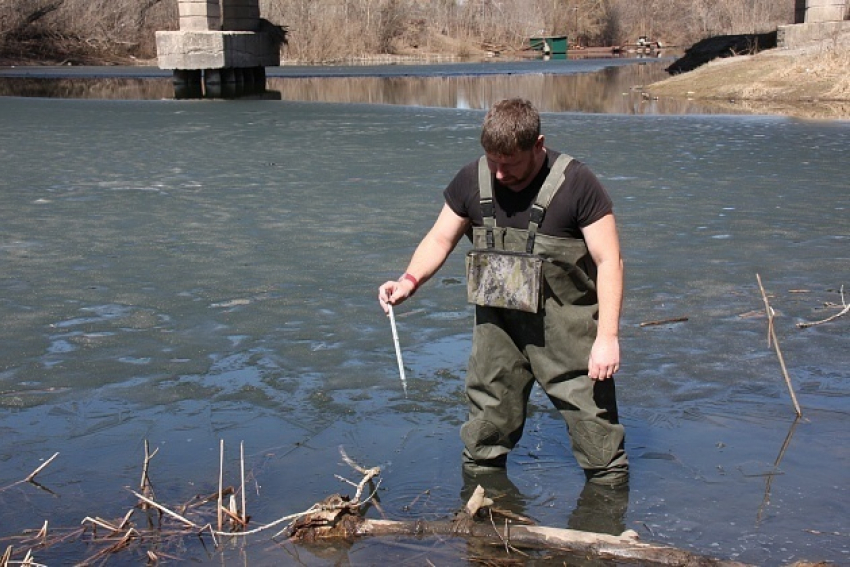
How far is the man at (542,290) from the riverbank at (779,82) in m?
20.3

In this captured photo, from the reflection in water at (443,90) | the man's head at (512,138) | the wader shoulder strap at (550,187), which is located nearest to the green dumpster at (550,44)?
the reflection in water at (443,90)

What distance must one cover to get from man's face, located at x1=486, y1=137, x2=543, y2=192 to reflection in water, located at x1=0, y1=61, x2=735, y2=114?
2083 cm

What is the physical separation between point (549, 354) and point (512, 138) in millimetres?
914

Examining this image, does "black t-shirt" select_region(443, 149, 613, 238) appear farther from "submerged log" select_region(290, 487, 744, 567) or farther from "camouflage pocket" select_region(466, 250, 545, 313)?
"submerged log" select_region(290, 487, 744, 567)

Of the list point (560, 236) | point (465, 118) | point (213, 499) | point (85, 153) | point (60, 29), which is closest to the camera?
point (560, 236)

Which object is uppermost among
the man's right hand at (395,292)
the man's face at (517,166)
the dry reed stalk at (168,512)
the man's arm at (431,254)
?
the man's face at (517,166)

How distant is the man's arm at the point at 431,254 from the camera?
4.59 m

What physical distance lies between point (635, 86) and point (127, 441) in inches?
1206

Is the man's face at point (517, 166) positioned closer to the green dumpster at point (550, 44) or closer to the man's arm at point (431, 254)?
the man's arm at point (431, 254)

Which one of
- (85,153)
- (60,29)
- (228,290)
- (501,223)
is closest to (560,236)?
(501,223)

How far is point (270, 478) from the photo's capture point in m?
4.97

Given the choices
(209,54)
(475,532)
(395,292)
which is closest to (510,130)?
(395,292)

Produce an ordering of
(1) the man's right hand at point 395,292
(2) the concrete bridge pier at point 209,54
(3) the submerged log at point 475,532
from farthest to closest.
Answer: (2) the concrete bridge pier at point 209,54, (1) the man's right hand at point 395,292, (3) the submerged log at point 475,532

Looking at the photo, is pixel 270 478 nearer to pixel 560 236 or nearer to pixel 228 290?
pixel 560 236
